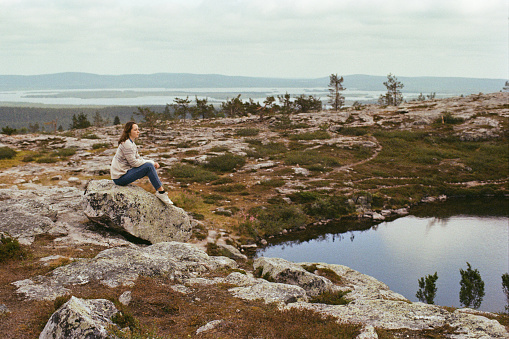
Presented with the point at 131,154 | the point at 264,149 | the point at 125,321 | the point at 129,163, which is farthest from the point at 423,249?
the point at 264,149

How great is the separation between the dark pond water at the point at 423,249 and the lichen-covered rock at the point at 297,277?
8.59 metres

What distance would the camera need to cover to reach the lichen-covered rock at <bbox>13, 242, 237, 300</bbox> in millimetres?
8922

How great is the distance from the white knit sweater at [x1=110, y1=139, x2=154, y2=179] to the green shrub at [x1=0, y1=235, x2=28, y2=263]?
4.20 m

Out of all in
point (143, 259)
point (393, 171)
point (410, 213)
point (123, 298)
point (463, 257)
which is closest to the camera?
point (123, 298)

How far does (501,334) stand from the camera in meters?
7.31

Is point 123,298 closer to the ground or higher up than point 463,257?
higher up

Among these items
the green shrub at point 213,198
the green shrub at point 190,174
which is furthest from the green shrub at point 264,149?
the green shrub at point 213,198

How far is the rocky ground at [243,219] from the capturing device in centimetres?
808

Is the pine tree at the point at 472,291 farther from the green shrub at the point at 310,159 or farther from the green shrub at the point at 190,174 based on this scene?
the green shrub at the point at 190,174

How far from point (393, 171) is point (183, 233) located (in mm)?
32969

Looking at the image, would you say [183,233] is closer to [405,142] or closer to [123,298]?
[123,298]

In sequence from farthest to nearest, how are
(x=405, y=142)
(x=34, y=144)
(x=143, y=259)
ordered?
(x=405, y=142) < (x=34, y=144) < (x=143, y=259)

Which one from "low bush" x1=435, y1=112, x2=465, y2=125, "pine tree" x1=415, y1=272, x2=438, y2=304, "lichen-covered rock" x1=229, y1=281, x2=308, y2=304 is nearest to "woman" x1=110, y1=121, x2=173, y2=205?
"lichen-covered rock" x1=229, y1=281, x2=308, y2=304

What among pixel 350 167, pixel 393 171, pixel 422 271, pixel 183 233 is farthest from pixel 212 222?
pixel 393 171
